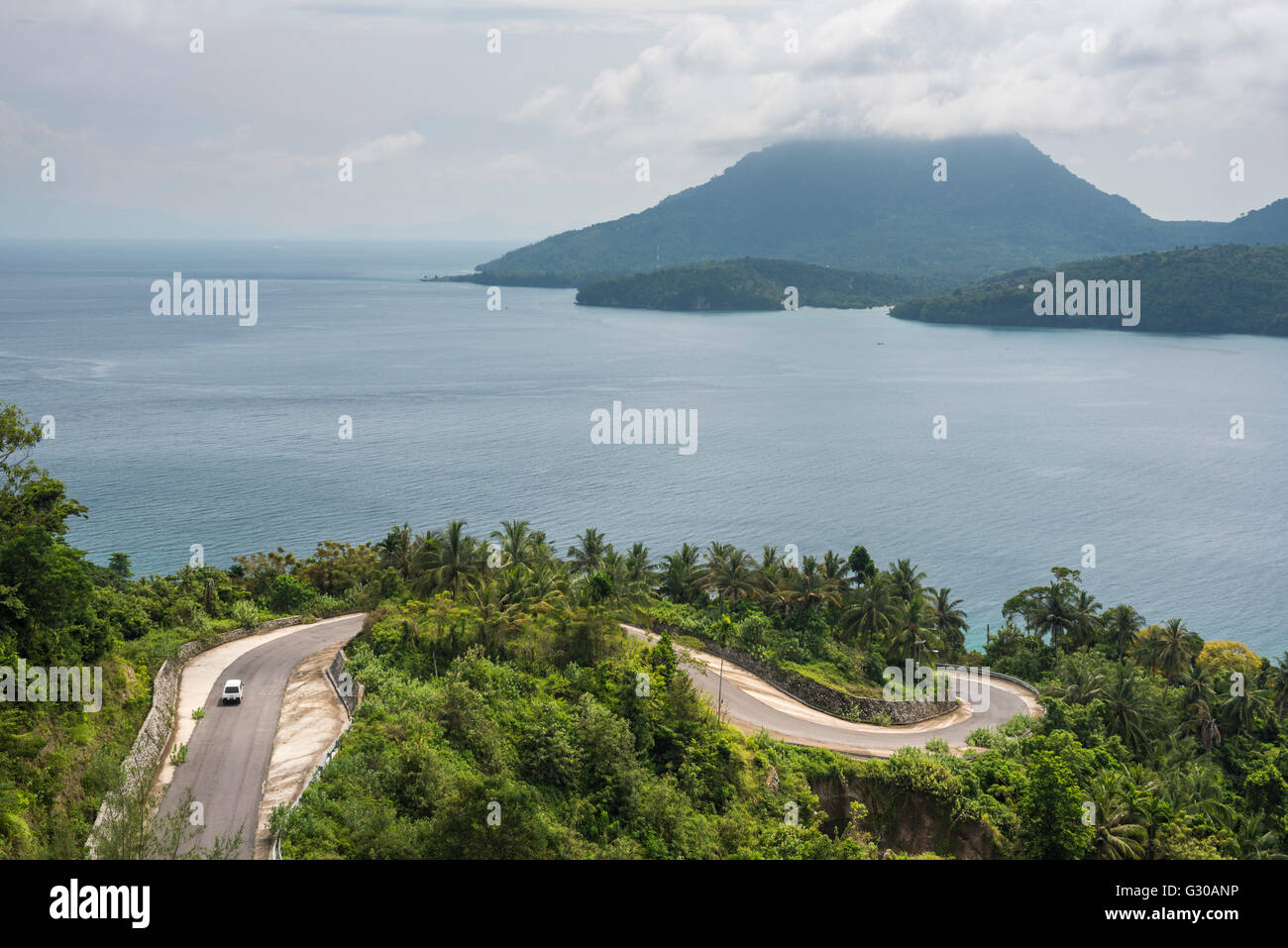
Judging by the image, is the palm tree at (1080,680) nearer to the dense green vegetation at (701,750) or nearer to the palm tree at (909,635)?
the dense green vegetation at (701,750)

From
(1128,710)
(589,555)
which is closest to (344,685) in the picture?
(589,555)

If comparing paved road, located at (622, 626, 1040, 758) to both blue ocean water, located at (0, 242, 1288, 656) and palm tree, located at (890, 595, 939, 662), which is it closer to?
palm tree, located at (890, 595, 939, 662)

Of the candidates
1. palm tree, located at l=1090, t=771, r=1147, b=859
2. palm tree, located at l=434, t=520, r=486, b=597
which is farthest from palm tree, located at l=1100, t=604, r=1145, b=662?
palm tree, located at l=434, t=520, r=486, b=597

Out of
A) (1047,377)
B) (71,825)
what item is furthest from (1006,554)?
(1047,377)

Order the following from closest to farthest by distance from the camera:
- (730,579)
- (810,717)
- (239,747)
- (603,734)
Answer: (603,734) < (239,747) < (810,717) < (730,579)

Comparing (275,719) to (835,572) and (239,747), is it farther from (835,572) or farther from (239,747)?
(835,572)
